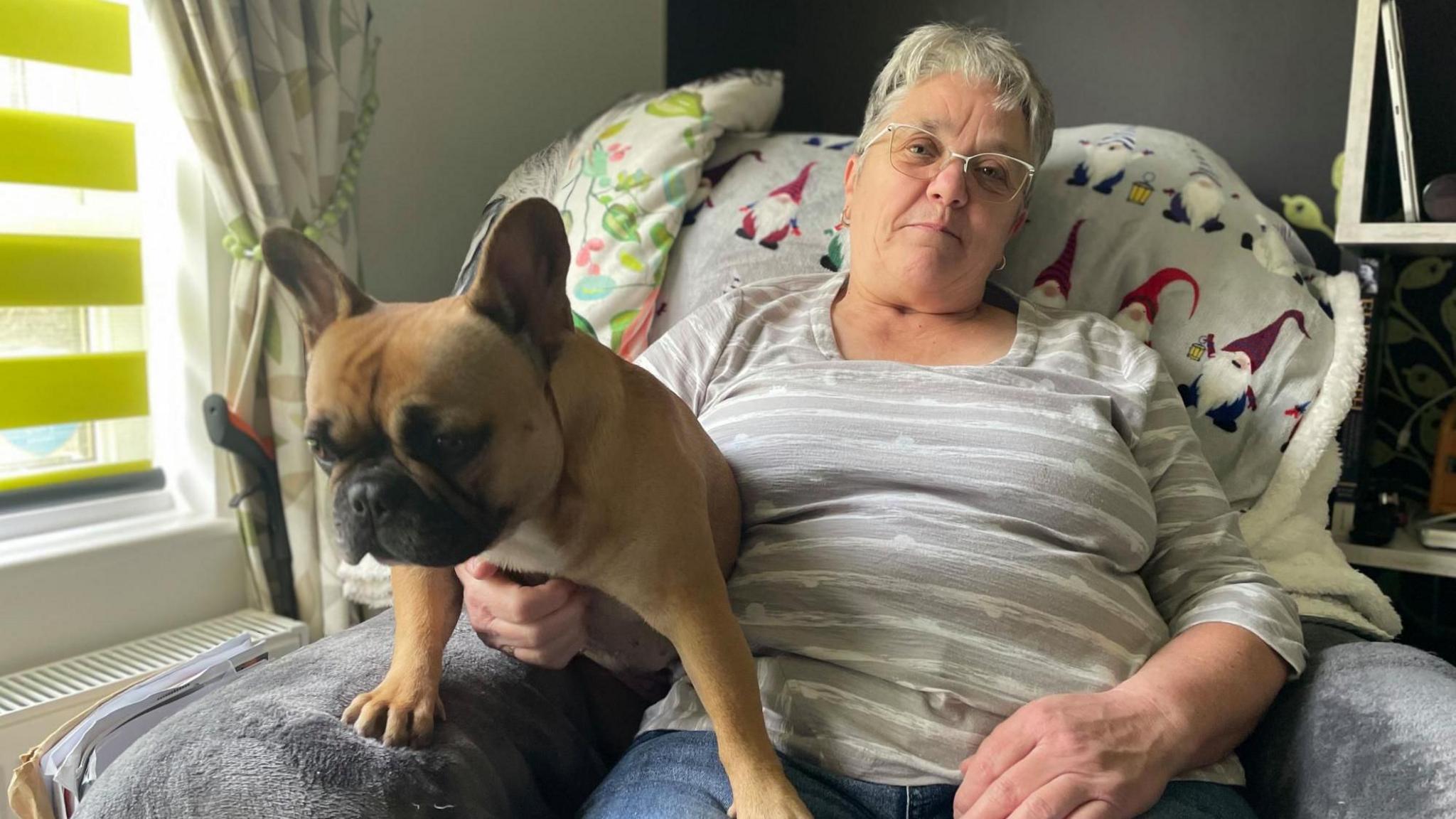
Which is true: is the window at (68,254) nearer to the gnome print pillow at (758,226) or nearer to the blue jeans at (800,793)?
the gnome print pillow at (758,226)

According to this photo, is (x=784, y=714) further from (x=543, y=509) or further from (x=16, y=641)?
(x=16, y=641)

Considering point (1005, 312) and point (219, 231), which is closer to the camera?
point (1005, 312)

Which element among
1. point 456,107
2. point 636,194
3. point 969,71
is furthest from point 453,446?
point 456,107

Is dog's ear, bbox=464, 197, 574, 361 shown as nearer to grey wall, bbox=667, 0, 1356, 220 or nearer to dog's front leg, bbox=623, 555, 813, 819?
dog's front leg, bbox=623, 555, 813, 819

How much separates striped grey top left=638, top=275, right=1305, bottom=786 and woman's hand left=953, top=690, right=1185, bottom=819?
0.16 ft

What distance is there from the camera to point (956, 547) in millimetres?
979

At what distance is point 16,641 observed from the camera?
130 centimetres

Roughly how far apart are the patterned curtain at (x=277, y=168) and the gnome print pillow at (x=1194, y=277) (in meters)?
0.99

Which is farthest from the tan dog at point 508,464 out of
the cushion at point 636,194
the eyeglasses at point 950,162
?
the cushion at point 636,194

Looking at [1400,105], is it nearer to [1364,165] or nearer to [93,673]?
[1364,165]

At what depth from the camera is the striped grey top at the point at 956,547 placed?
0.94m

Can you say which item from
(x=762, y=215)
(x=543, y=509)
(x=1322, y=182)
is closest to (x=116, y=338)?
(x=762, y=215)

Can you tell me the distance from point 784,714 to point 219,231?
1099mm

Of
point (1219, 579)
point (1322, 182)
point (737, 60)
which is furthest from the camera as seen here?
point (737, 60)
